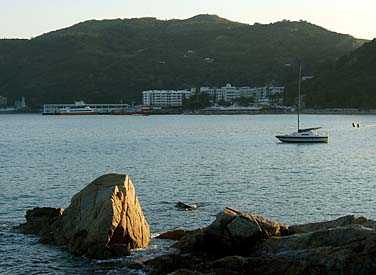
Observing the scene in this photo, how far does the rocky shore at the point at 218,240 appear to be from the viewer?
1784 cm

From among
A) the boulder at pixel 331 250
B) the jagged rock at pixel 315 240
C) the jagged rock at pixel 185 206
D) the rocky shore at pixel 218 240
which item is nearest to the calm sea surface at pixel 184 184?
the jagged rock at pixel 185 206

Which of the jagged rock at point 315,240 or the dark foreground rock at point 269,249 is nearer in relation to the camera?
the dark foreground rock at point 269,249

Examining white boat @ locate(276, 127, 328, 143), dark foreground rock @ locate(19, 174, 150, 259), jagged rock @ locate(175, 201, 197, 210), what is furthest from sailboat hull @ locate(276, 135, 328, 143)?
dark foreground rock @ locate(19, 174, 150, 259)

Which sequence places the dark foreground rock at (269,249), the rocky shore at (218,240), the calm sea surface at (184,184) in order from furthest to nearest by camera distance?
the calm sea surface at (184,184) → the rocky shore at (218,240) → the dark foreground rock at (269,249)

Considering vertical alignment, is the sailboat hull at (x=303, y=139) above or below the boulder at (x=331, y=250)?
below

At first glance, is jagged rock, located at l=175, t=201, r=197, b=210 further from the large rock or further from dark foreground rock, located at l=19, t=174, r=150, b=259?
the large rock

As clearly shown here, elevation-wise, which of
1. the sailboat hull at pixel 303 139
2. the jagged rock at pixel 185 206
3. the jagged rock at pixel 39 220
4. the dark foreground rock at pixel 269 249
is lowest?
the sailboat hull at pixel 303 139

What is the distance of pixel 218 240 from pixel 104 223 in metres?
3.89

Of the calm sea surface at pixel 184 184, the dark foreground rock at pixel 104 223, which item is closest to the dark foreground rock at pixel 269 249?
the dark foreground rock at pixel 104 223

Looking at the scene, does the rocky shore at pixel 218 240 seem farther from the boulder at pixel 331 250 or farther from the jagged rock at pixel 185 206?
the jagged rock at pixel 185 206

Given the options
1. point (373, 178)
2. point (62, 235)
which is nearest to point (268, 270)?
point (62, 235)

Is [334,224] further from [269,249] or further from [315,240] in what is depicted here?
[269,249]

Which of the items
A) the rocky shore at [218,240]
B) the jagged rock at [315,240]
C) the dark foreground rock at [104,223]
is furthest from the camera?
the dark foreground rock at [104,223]

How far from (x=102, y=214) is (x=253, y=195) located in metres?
15.9
